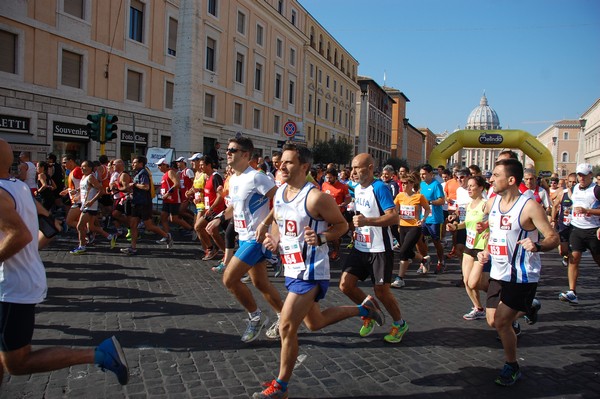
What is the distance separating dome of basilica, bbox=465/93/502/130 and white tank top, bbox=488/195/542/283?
7620 inches

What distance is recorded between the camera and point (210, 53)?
31672mm

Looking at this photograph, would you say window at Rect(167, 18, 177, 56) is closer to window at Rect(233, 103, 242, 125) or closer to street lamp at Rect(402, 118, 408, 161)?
window at Rect(233, 103, 242, 125)

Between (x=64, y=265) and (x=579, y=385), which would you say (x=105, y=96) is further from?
(x=579, y=385)

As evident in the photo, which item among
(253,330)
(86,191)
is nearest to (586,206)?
(253,330)

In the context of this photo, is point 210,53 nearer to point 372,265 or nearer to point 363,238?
point 363,238

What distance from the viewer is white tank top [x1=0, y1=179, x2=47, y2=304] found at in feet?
9.81

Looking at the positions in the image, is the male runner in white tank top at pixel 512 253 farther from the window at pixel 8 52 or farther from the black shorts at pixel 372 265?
the window at pixel 8 52

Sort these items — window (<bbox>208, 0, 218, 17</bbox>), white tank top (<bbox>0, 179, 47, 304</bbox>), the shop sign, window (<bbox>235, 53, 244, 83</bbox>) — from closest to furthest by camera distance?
white tank top (<bbox>0, 179, 47, 304</bbox>)
the shop sign
window (<bbox>208, 0, 218, 17</bbox>)
window (<bbox>235, 53, 244, 83</bbox>)

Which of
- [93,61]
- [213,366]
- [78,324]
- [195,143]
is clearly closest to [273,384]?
[213,366]

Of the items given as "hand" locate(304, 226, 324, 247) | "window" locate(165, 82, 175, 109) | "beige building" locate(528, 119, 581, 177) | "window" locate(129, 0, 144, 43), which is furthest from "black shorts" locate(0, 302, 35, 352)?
"beige building" locate(528, 119, 581, 177)

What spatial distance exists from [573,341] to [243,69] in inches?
1295

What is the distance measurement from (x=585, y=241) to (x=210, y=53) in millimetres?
28409

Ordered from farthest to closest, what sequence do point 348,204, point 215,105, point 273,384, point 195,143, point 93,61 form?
point 215,105
point 93,61
point 195,143
point 348,204
point 273,384

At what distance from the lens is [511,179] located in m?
4.20
